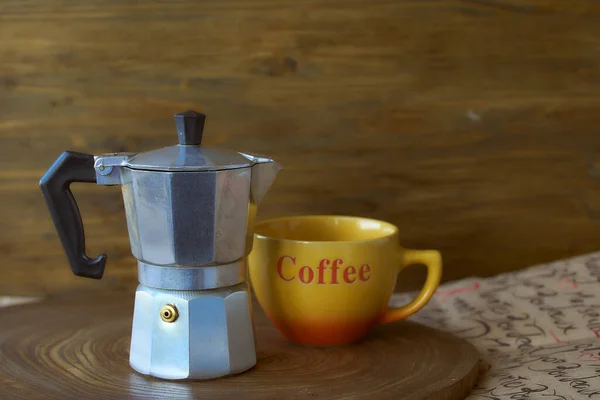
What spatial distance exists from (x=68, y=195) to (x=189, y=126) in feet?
0.41

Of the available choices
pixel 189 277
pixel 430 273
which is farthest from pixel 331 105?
pixel 189 277

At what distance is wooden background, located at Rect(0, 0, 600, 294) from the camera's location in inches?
37.6

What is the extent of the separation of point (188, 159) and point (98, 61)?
40 centimetres

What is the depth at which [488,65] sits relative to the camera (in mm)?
978

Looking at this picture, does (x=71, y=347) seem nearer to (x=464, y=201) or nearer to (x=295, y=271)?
(x=295, y=271)

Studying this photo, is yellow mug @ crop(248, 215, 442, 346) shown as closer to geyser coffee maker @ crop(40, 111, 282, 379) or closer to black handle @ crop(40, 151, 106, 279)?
geyser coffee maker @ crop(40, 111, 282, 379)

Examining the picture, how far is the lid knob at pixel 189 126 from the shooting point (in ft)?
2.11

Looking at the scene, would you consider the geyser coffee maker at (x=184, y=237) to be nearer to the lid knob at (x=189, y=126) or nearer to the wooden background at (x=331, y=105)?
the lid knob at (x=189, y=126)

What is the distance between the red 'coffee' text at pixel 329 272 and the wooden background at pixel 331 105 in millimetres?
286

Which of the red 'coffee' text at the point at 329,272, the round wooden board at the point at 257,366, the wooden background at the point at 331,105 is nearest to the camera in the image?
the round wooden board at the point at 257,366

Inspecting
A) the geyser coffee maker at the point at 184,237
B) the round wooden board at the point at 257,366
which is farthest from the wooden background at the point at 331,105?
the geyser coffee maker at the point at 184,237

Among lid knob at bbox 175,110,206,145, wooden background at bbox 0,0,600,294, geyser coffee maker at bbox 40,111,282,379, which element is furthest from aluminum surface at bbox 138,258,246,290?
Answer: wooden background at bbox 0,0,600,294

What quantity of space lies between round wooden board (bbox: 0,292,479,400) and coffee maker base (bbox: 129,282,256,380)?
0.4 inches

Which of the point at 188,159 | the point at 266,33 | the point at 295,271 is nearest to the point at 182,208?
the point at 188,159
